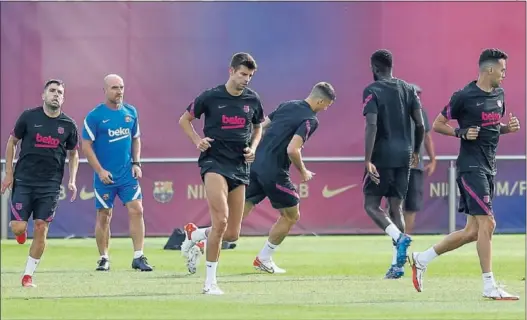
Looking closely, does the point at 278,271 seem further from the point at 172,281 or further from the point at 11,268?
the point at 11,268

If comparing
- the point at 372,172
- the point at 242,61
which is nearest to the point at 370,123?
the point at 372,172

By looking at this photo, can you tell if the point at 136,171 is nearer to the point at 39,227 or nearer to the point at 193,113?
the point at 39,227

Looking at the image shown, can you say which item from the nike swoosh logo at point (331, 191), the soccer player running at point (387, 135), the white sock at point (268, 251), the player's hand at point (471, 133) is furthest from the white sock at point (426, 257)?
the nike swoosh logo at point (331, 191)

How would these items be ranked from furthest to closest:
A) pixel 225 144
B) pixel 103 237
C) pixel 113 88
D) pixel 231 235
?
pixel 103 237
pixel 113 88
pixel 231 235
pixel 225 144

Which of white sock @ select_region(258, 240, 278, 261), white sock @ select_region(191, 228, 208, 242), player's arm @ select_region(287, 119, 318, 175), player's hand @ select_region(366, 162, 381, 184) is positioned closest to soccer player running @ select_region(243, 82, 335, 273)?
white sock @ select_region(258, 240, 278, 261)

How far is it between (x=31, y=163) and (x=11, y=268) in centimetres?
297

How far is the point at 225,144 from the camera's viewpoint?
47.1 ft

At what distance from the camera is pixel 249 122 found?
47.5 feet

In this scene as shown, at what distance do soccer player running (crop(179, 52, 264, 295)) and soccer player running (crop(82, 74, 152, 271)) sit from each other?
10.8 feet

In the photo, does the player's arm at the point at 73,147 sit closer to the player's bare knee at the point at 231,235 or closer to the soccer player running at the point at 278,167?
the player's bare knee at the point at 231,235

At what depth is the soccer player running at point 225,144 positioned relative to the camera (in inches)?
555

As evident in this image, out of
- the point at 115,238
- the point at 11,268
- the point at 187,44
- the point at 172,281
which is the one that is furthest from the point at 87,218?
the point at 172,281

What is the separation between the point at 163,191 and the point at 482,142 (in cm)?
1213

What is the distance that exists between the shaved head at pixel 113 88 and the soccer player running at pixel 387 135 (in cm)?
309
